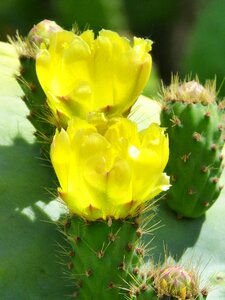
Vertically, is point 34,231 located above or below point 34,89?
below

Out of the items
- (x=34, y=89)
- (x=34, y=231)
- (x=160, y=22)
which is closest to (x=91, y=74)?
(x=34, y=89)

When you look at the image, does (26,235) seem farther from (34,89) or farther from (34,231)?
(34,89)

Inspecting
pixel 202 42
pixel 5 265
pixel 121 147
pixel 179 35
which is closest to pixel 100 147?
pixel 121 147

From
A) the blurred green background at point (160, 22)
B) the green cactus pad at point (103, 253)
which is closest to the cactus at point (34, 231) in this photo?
the green cactus pad at point (103, 253)

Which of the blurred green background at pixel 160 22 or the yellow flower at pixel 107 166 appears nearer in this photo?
the yellow flower at pixel 107 166

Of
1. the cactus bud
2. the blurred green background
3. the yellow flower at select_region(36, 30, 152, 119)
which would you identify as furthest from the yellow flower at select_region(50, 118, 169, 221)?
the blurred green background

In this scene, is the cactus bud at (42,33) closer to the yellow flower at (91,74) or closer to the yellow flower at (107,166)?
the yellow flower at (91,74)

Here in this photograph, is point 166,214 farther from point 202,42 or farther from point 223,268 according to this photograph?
point 202,42
